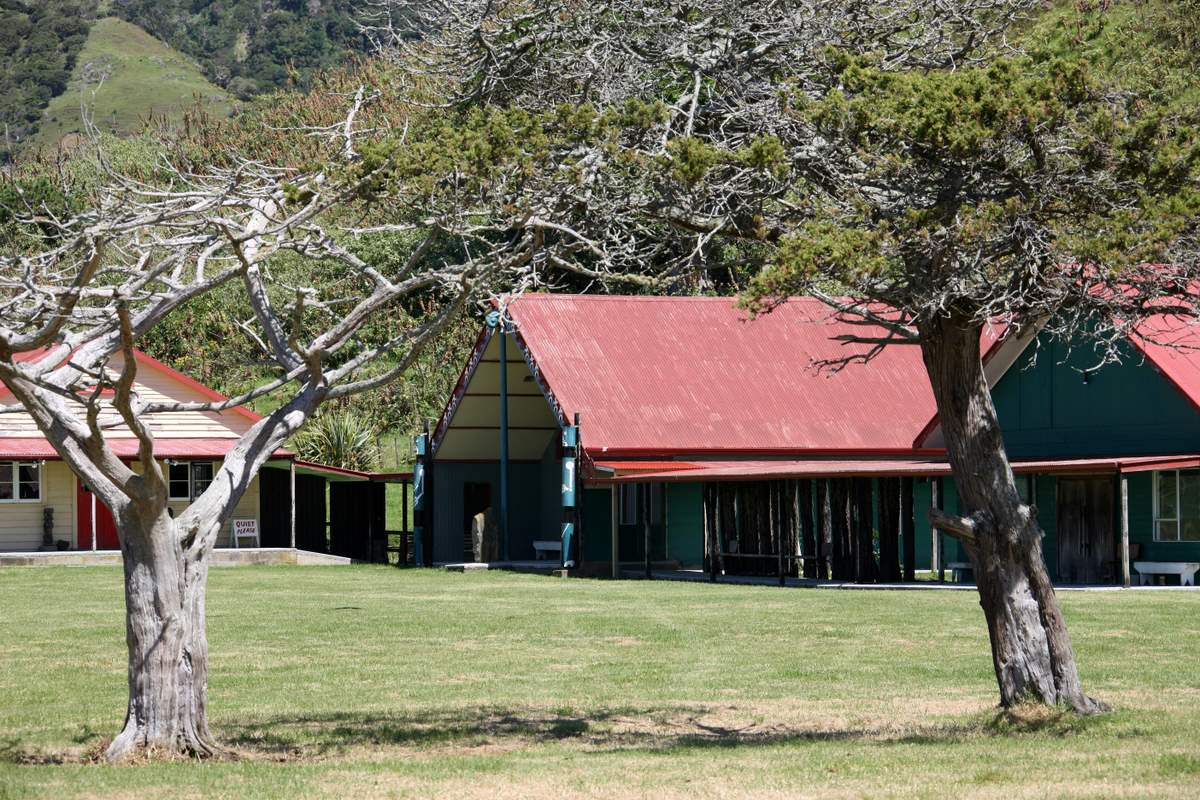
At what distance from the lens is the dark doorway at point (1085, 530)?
29484 millimetres

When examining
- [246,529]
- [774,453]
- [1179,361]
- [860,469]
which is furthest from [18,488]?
[1179,361]

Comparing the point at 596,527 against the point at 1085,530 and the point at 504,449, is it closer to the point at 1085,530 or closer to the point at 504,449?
the point at 504,449

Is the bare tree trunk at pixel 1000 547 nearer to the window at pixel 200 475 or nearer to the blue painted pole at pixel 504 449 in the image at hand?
the blue painted pole at pixel 504 449

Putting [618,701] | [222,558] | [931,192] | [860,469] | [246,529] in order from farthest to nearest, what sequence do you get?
[246,529] < [222,558] < [860,469] < [618,701] < [931,192]

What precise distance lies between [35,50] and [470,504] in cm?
11456

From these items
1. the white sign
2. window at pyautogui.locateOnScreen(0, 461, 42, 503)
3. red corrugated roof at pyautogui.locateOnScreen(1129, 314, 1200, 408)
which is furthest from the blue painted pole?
red corrugated roof at pyautogui.locateOnScreen(1129, 314, 1200, 408)

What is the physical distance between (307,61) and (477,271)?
12755cm

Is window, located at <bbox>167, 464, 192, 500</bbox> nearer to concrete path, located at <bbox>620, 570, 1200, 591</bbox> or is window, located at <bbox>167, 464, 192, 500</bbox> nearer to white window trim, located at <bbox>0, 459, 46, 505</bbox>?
white window trim, located at <bbox>0, 459, 46, 505</bbox>

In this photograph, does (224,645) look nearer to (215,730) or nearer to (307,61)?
A: (215,730)

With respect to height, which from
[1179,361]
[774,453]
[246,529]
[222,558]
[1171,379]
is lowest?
[222,558]

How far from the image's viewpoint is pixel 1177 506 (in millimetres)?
28547

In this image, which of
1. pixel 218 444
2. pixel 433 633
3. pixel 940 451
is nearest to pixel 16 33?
pixel 218 444

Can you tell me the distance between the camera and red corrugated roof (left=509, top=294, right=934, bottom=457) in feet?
114

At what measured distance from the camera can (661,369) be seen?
36250 millimetres
